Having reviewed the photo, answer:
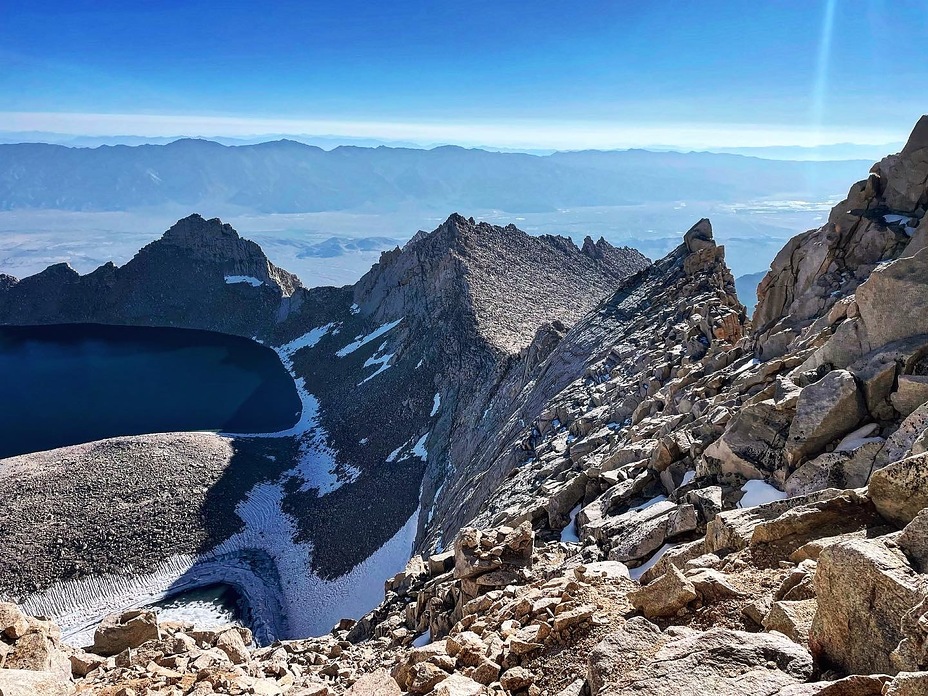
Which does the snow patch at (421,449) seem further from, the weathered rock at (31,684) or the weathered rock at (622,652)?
the weathered rock at (622,652)

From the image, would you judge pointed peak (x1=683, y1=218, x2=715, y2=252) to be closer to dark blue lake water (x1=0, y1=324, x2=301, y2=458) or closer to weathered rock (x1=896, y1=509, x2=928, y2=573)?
weathered rock (x1=896, y1=509, x2=928, y2=573)

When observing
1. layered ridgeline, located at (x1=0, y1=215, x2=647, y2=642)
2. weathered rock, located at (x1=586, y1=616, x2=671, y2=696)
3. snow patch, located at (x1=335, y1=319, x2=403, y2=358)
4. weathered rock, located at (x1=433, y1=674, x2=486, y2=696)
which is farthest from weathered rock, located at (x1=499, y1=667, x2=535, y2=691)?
snow patch, located at (x1=335, y1=319, x2=403, y2=358)

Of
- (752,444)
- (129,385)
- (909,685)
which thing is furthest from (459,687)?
(129,385)

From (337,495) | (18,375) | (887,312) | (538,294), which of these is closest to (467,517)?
(887,312)

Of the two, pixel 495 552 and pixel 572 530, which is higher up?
pixel 495 552

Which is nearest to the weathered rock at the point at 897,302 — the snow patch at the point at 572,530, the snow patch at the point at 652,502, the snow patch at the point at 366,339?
the snow patch at the point at 652,502

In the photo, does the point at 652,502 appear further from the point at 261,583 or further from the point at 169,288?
the point at 169,288
